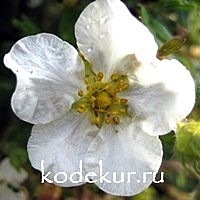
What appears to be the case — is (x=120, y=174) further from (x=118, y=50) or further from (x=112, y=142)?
(x=118, y=50)

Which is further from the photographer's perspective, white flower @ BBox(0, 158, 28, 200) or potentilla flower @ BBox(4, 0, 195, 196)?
white flower @ BBox(0, 158, 28, 200)

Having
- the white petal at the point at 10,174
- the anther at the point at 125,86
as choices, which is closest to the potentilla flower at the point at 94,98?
the anther at the point at 125,86

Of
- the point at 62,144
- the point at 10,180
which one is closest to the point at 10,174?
the point at 10,180

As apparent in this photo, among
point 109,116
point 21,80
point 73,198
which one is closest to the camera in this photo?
point 21,80

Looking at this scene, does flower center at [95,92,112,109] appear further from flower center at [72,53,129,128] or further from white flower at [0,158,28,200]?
white flower at [0,158,28,200]

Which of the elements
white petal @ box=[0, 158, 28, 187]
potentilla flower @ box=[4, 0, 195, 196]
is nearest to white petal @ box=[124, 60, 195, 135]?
potentilla flower @ box=[4, 0, 195, 196]

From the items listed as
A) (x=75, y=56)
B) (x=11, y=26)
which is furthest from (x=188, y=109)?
(x=11, y=26)

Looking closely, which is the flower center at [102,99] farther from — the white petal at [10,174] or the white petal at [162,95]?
the white petal at [10,174]

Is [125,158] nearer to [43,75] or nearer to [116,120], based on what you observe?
[116,120]
